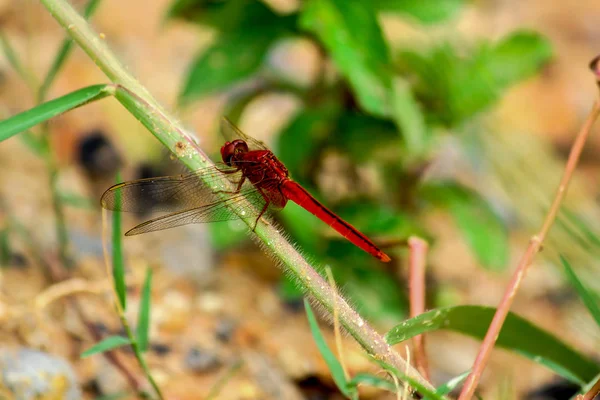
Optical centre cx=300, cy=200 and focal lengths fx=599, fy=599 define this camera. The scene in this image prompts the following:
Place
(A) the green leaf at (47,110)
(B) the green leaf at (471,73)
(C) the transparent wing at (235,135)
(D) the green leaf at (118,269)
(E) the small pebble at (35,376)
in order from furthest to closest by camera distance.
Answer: (B) the green leaf at (471,73), (C) the transparent wing at (235,135), (E) the small pebble at (35,376), (D) the green leaf at (118,269), (A) the green leaf at (47,110)

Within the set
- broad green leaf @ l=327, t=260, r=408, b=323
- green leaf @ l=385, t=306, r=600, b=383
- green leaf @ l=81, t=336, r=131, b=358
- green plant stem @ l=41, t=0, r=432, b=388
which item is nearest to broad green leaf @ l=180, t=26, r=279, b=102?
broad green leaf @ l=327, t=260, r=408, b=323

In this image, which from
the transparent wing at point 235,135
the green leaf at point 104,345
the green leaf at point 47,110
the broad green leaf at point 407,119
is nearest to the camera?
the green leaf at point 47,110

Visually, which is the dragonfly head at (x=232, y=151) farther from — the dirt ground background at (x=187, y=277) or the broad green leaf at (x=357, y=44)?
the broad green leaf at (x=357, y=44)

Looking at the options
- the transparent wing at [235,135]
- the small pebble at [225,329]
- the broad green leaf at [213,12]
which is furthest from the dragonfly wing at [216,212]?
the broad green leaf at [213,12]

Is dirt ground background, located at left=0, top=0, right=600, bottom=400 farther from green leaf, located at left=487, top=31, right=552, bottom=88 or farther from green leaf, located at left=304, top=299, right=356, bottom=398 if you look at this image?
green leaf, located at left=487, top=31, right=552, bottom=88

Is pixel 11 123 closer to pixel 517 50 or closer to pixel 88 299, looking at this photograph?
pixel 88 299

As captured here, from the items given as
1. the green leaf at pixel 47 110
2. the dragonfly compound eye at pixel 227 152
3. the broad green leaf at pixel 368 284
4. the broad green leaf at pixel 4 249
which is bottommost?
the broad green leaf at pixel 368 284

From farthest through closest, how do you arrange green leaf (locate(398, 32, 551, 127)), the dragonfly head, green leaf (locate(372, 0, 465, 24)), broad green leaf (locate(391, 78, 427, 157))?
green leaf (locate(398, 32, 551, 127)) < green leaf (locate(372, 0, 465, 24)) < broad green leaf (locate(391, 78, 427, 157)) < the dragonfly head

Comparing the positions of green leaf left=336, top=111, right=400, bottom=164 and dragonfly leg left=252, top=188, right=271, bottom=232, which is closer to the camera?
dragonfly leg left=252, top=188, right=271, bottom=232
